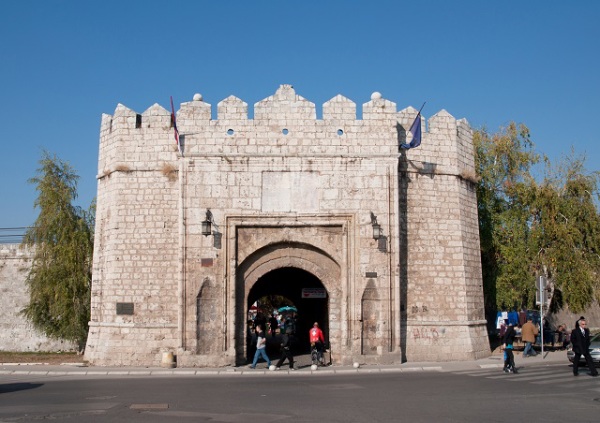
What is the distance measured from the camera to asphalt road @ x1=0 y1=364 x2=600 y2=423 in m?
10.3

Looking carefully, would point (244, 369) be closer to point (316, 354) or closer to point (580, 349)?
point (316, 354)

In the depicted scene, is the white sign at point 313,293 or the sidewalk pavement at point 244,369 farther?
the white sign at point 313,293

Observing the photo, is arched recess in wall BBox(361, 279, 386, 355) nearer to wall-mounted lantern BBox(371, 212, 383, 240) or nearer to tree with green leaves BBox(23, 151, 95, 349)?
wall-mounted lantern BBox(371, 212, 383, 240)

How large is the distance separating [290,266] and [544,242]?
997 cm

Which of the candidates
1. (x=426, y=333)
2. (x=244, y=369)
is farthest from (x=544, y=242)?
(x=244, y=369)

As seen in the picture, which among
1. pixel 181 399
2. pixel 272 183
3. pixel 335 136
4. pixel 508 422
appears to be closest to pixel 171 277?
pixel 272 183

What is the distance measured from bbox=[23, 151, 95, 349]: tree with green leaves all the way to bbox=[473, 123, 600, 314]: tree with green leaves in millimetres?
13614

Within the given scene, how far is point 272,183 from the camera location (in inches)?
741

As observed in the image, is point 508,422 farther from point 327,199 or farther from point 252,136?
point 252,136

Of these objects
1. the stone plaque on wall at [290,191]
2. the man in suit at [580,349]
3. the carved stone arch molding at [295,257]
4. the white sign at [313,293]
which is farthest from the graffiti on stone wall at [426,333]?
the white sign at [313,293]

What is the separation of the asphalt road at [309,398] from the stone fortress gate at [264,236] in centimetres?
208

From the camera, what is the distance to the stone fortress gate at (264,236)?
1858 cm

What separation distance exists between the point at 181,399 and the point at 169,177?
8.29 metres

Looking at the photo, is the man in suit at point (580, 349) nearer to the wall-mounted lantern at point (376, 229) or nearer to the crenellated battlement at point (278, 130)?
the wall-mounted lantern at point (376, 229)
